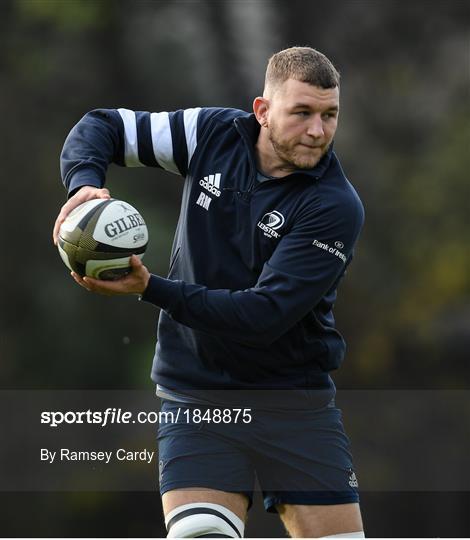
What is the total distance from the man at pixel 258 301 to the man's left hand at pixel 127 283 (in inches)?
3.0

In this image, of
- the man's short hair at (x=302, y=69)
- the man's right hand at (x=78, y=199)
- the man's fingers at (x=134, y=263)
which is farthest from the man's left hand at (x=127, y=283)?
the man's short hair at (x=302, y=69)

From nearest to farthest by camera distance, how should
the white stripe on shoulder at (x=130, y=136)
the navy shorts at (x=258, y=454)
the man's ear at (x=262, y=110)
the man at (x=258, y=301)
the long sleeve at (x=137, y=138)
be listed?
the man at (x=258, y=301), the navy shorts at (x=258, y=454), the man's ear at (x=262, y=110), the long sleeve at (x=137, y=138), the white stripe on shoulder at (x=130, y=136)

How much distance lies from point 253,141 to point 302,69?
411 mm

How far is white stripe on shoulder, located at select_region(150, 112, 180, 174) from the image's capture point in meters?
5.54

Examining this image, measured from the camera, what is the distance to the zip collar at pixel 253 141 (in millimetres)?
5215

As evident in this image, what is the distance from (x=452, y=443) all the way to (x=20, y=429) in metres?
5.14

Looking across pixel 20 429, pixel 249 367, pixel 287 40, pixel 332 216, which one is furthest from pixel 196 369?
pixel 287 40

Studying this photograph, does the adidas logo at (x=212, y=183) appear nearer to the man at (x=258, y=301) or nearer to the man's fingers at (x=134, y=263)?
the man at (x=258, y=301)

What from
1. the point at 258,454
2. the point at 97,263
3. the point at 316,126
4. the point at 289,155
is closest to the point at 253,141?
the point at 289,155

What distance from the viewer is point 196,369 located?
210 inches

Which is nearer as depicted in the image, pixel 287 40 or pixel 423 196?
pixel 287 40

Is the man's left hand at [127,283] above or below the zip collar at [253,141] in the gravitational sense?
below

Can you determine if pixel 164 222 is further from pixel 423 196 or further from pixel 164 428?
pixel 164 428

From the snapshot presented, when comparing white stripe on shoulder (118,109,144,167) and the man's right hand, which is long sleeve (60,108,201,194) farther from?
the man's right hand
